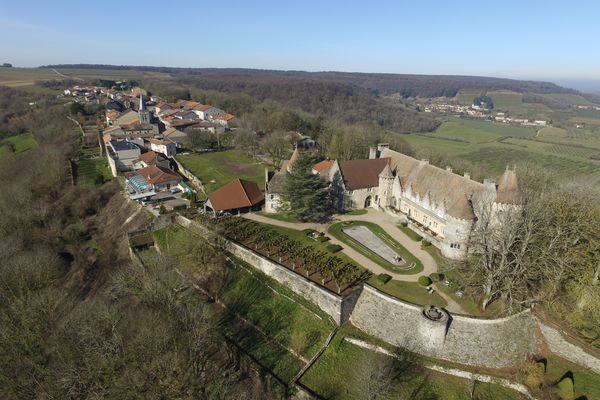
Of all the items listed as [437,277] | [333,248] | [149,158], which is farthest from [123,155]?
[437,277]

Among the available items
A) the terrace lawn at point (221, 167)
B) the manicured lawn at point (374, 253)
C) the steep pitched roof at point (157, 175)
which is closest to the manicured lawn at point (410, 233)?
the manicured lawn at point (374, 253)

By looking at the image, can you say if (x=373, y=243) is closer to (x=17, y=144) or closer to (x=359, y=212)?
(x=359, y=212)

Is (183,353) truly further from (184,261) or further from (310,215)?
(310,215)

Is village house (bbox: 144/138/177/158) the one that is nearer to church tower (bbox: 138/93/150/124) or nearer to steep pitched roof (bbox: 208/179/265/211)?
church tower (bbox: 138/93/150/124)

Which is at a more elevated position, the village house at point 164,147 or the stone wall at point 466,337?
the village house at point 164,147

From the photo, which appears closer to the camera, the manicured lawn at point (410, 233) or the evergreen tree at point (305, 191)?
the manicured lawn at point (410, 233)

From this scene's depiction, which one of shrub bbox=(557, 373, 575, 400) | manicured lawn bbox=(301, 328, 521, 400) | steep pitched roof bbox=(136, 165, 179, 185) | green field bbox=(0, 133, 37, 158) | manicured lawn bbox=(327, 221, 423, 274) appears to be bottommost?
manicured lawn bbox=(301, 328, 521, 400)

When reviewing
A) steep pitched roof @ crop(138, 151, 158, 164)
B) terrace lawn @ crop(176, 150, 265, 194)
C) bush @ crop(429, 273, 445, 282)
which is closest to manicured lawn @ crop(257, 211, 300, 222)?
terrace lawn @ crop(176, 150, 265, 194)

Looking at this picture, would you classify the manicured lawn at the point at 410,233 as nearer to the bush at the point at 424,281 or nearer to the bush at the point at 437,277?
the bush at the point at 437,277
